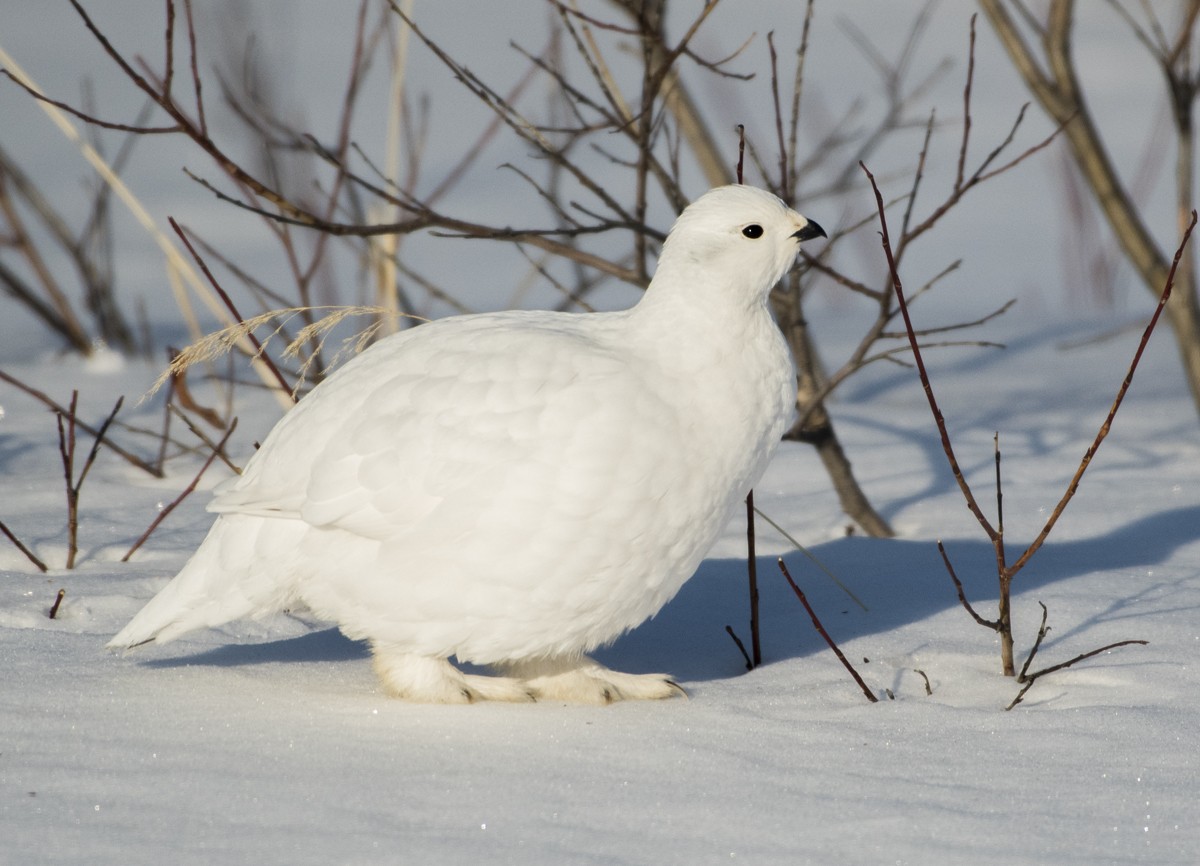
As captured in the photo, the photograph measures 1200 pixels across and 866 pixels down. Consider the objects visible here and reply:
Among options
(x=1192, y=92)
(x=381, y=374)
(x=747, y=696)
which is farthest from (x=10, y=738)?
(x=1192, y=92)

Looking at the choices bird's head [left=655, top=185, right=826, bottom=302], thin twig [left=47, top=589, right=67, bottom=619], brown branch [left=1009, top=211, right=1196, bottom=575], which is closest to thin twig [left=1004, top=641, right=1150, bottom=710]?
brown branch [left=1009, top=211, right=1196, bottom=575]

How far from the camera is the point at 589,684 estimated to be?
242cm

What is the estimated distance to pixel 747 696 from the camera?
2393mm

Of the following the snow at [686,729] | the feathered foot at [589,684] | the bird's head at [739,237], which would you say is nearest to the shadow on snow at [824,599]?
the snow at [686,729]

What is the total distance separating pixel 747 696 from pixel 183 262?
227 centimetres

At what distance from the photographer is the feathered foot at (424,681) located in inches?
91.9

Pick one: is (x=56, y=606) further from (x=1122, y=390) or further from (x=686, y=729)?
(x=1122, y=390)

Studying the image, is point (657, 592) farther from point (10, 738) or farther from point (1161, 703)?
point (10, 738)

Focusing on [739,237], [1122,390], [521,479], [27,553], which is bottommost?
[27,553]

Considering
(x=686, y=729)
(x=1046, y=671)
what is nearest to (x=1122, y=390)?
(x=1046, y=671)

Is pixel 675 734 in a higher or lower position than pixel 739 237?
lower

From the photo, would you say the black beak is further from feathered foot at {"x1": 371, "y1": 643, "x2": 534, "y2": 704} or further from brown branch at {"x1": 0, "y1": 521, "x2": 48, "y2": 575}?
brown branch at {"x1": 0, "y1": 521, "x2": 48, "y2": 575}

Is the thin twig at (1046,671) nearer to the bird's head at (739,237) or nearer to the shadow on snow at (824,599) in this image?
the shadow on snow at (824,599)

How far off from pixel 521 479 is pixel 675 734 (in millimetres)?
474
